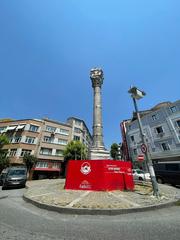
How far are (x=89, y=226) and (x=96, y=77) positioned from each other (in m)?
25.4

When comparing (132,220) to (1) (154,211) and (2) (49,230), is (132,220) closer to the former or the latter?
(1) (154,211)

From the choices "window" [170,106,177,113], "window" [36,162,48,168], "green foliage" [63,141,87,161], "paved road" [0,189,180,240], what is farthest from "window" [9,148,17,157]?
"window" [170,106,177,113]

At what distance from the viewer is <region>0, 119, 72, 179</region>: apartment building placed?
3466 cm

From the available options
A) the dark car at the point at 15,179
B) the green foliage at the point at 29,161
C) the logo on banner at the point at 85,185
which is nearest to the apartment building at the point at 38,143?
the green foliage at the point at 29,161

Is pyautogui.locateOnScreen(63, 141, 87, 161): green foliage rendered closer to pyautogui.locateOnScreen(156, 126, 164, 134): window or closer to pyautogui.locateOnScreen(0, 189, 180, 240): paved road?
pyautogui.locateOnScreen(156, 126, 164, 134): window

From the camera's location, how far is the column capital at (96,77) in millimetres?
26848

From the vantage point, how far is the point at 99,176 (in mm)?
9086

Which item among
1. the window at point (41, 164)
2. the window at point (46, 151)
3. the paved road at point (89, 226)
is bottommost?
the paved road at point (89, 226)

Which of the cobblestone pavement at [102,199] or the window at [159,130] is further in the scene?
the window at [159,130]

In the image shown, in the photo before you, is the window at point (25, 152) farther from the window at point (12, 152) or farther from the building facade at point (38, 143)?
the window at point (12, 152)

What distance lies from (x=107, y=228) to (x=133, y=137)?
108 feet

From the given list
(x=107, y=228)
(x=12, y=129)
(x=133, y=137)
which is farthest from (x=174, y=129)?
(x=12, y=129)

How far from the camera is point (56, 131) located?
41.9 meters

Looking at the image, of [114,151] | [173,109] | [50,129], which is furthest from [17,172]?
[114,151]
